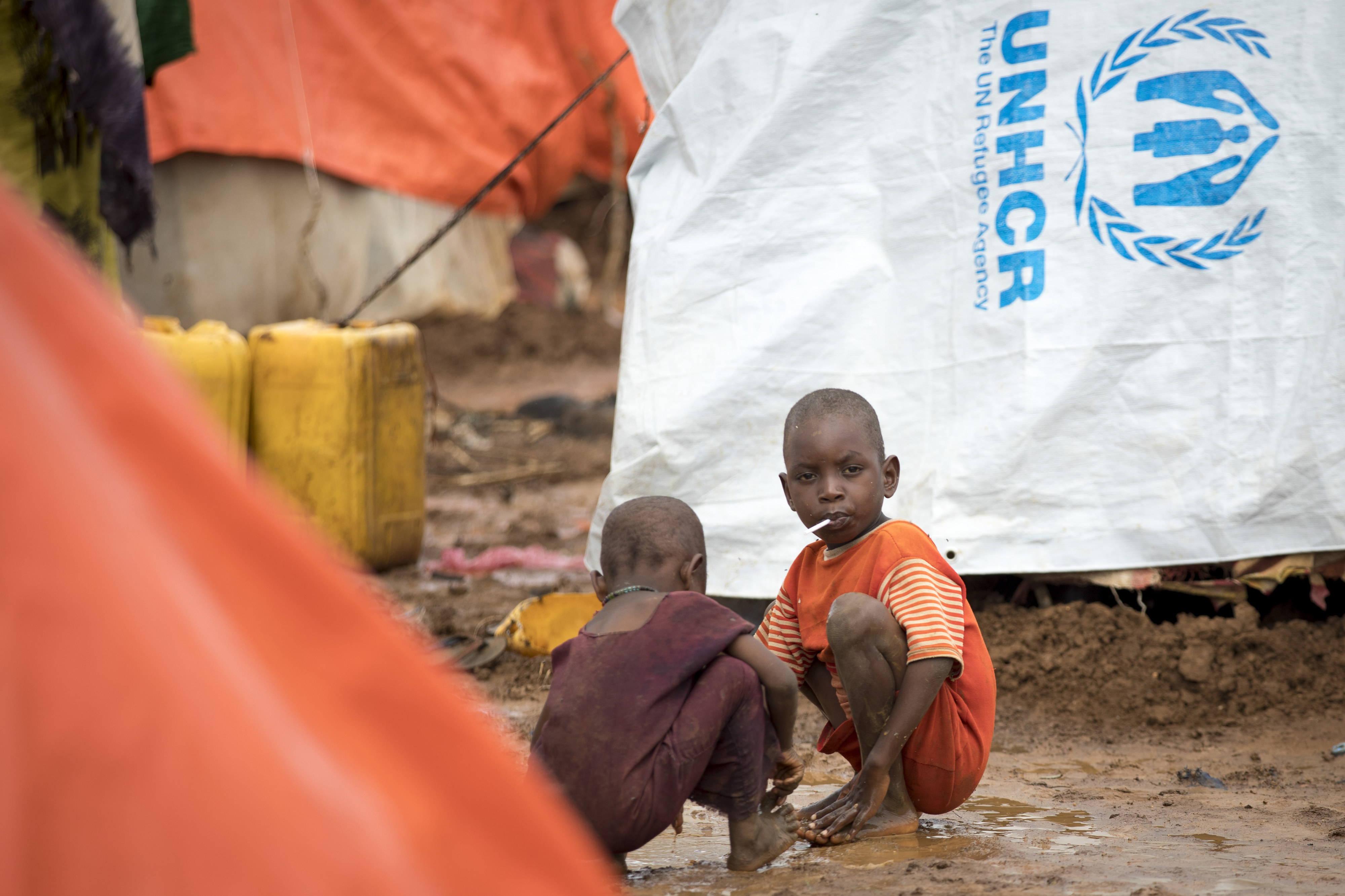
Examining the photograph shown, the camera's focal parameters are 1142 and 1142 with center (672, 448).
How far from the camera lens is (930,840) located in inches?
83.0

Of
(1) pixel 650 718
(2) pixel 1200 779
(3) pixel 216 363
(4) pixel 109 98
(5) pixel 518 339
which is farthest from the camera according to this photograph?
(5) pixel 518 339

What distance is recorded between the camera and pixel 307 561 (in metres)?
0.84

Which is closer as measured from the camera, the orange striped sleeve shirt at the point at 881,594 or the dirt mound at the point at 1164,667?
the orange striped sleeve shirt at the point at 881,594

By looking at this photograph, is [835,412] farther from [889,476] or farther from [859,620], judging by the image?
[859,620]

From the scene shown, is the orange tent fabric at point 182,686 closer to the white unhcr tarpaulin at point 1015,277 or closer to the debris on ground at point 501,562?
the white unhcr tarpaulin at point 1015,277

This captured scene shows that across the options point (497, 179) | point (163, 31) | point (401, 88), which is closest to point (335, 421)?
point (497, 179)

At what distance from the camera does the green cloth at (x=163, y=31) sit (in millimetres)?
4637

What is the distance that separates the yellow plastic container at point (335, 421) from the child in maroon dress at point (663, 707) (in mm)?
2790

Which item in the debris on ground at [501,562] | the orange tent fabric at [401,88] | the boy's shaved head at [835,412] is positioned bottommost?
the debris on ground at [501,562]

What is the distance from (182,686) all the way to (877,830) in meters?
1.62

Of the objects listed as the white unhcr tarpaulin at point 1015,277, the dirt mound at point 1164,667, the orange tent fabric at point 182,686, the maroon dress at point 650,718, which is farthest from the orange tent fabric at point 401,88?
the orange tent fabric at point 182,686

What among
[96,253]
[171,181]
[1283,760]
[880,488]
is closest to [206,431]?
[880,488]

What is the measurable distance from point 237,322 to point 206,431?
7.79 m

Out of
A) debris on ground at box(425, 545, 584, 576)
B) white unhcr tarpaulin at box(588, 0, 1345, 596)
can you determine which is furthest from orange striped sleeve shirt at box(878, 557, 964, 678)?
debris on ground at box(425, 545, 584, 576)
